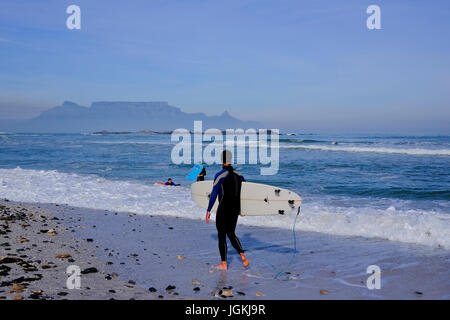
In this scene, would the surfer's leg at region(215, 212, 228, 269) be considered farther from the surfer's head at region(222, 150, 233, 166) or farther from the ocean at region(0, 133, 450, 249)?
the ocean at region(0, 133, 450, 249)

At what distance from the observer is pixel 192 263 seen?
6.72 m

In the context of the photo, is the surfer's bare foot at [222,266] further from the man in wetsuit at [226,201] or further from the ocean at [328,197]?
the ocean at [328,197]

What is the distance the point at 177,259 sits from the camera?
695cm

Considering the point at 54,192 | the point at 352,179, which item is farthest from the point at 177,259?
the point at 352,179

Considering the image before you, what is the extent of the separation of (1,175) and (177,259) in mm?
17533

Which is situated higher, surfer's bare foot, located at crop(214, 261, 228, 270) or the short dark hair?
the short dark hair

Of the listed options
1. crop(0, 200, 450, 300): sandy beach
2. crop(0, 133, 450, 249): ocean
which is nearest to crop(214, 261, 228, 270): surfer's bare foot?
crop(0, 200, 450, 300): sandy beach

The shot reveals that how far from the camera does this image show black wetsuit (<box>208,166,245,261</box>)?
6367 mm

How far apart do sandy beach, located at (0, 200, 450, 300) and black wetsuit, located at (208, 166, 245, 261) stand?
52 centimetres

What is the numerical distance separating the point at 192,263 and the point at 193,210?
208 inches

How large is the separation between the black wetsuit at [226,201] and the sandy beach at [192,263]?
52cm

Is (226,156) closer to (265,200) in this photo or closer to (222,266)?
(265,200)

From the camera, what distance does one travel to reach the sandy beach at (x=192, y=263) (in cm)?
527
